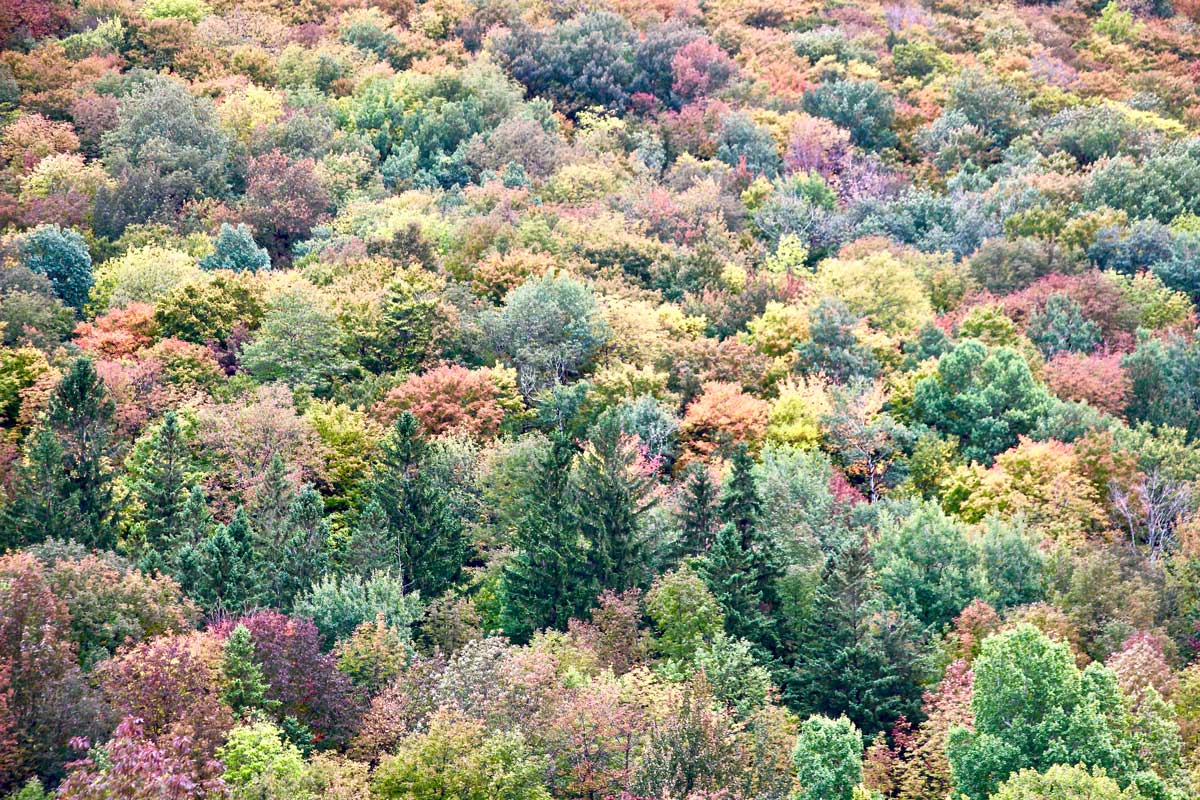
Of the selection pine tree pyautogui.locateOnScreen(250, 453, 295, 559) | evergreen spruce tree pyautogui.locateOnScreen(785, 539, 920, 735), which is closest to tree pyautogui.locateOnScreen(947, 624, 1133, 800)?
evergreen spruce tree pyautogui.locateOnScreen(785, 539, 920, 735)

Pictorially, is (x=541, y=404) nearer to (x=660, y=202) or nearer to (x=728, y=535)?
(x=728, y=535)

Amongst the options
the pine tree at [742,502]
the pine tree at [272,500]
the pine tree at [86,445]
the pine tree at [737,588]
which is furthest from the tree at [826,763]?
the pine tree at [86,445]

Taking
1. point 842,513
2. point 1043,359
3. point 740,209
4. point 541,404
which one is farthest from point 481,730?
point 740,209

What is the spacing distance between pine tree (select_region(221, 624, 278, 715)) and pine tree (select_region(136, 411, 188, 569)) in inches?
518

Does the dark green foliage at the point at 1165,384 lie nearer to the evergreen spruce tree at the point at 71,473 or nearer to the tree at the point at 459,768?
the tree at the point at 459,768

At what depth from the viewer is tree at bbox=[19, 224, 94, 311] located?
88812mm

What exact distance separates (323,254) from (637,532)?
108 feet

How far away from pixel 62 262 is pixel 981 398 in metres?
46.7

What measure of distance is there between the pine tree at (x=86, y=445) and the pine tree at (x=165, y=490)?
1.34 metres

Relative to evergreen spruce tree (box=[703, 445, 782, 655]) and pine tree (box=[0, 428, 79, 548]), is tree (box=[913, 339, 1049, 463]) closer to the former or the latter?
evergreen spruce tree (box=[703, 445, 782, 655])

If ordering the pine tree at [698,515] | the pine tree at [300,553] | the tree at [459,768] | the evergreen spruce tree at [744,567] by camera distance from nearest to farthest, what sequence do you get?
the tree at [459,768]
the pine tree at [300,553]
the evergreen spruce tree at [744,567]
the pine tree at [698,515]

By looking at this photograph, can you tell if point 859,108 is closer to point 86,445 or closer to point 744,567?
point 744,567

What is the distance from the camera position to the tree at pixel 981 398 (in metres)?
78.2

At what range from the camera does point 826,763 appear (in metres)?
49.9
